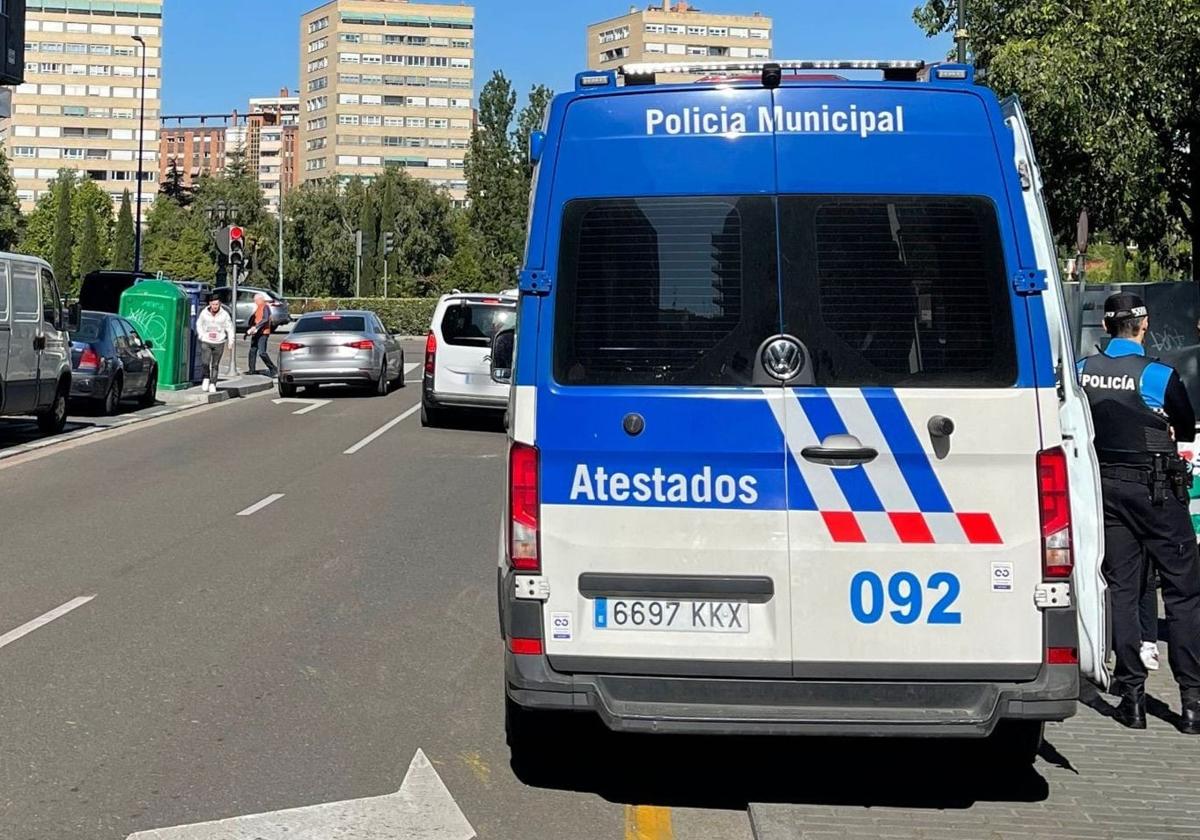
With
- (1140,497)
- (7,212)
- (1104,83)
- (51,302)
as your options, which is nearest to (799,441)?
(1140,497)

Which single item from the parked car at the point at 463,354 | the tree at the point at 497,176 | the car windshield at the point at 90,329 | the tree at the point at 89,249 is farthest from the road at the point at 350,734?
the tree at the point at 89,249

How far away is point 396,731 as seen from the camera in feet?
20.8

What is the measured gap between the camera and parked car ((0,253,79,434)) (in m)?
17.7

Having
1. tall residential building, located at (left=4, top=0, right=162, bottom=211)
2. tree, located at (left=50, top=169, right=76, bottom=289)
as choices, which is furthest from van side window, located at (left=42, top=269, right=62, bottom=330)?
tall residential building, located at (left=4, top=0, right=162, bottom=211)

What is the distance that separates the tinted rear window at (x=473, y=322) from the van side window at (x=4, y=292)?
5.82 m

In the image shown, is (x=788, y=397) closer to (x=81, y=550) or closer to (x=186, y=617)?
(x=186, y=617)

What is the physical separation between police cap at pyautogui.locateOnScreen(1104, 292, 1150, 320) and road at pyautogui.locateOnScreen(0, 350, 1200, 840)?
1.79m

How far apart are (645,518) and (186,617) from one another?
4.37m

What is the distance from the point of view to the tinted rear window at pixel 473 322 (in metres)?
21.2

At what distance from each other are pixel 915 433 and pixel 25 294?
51.1ft

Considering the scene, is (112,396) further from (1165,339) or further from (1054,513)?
(1054,513)

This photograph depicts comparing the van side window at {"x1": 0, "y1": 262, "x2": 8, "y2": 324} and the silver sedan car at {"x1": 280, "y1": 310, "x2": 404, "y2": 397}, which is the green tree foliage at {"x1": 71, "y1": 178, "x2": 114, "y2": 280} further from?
the van side window at {"x1": 0, "y1": 262, "x2": 8, "y2": 324}

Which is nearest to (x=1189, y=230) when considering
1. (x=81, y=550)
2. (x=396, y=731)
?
(x=81, y=550)

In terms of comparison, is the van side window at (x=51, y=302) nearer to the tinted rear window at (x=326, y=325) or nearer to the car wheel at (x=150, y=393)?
the car wheel at (x=150, y=393)
